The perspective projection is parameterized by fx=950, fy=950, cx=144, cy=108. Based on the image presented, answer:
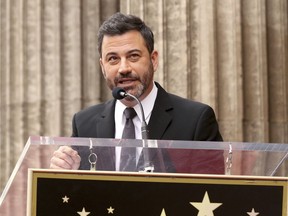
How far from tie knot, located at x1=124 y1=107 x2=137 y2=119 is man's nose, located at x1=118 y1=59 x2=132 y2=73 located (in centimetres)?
16

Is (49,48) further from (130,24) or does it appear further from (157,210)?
(157,210)

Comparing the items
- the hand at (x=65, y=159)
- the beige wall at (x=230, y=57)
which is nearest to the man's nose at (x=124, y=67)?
the hand at (x=65, y=159)

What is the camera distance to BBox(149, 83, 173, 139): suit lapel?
3.95 metres

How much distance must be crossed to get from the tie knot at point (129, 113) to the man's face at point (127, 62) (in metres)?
0.05

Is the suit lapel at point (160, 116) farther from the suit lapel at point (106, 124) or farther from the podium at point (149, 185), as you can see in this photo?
the podium at point (149, 185)

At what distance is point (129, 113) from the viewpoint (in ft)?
12.7

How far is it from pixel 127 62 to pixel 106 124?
281mm

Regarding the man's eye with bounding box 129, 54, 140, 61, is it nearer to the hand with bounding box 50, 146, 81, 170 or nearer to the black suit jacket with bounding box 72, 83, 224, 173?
the black suit jacket with bounding box 72, 83, 224, 173

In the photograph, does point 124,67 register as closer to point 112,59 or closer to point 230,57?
point 112,59

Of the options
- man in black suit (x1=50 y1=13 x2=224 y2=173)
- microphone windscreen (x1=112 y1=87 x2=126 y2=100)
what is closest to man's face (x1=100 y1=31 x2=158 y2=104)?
man in black suit (x1=50 y1=13 x2=224 y2=173)

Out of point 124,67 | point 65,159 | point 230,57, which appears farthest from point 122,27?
point 230,57

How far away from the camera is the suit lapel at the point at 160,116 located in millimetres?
3948

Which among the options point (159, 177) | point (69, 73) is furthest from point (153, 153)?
point (69, 73)

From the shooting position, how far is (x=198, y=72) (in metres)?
6.87
